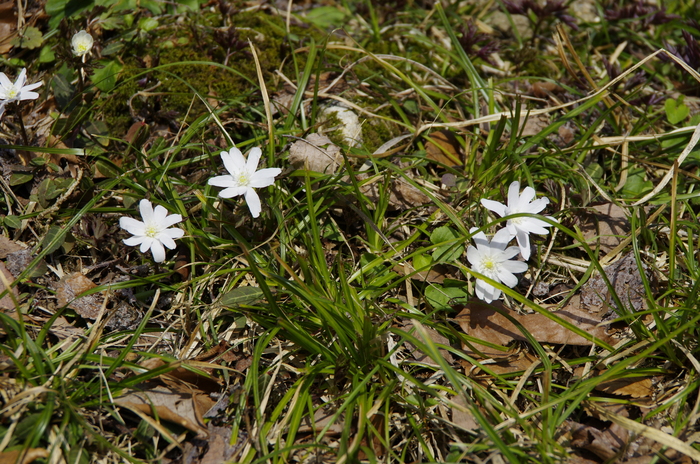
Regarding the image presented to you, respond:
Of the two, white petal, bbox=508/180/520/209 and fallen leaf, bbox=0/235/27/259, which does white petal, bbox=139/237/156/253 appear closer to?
fallen leaf, bbox=0/235/27/259

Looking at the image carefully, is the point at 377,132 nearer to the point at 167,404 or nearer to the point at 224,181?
the point at 224,181

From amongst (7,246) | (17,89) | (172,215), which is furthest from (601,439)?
(17,89)

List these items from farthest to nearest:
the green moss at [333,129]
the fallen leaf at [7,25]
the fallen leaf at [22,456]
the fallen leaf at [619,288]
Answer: the fallen leaf at [7,25] → the green moss at [333,129] → the fallen leaf at [619,288] → the fallen leaf at [22,456]

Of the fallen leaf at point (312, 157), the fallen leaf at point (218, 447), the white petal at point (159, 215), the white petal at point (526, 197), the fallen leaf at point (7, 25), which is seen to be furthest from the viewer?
the fallen leaf at point (7, 25)

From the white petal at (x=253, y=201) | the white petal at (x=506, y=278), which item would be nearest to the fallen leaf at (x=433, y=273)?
the white petal at (x=506, y=278)

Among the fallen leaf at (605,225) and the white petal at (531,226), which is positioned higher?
the white petal at (531,226)

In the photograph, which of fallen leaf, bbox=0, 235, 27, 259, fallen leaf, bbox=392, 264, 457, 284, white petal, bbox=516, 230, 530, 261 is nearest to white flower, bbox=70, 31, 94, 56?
fallen leaf, bbox=0, 235, 27, 259

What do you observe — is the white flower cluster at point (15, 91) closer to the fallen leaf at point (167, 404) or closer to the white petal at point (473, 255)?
the fallen leaf at point (167, 404)

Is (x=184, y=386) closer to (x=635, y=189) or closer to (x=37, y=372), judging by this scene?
(x=37, y=372)
